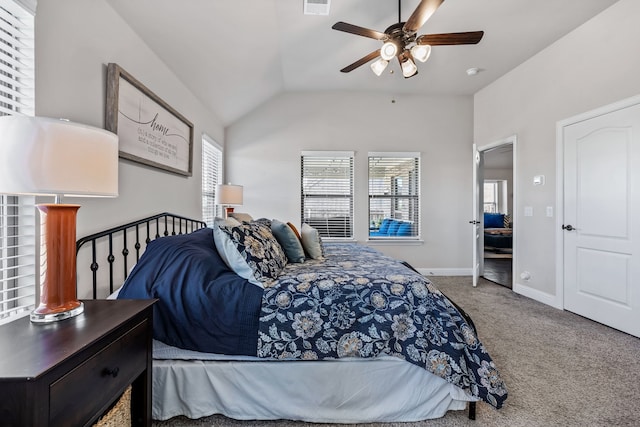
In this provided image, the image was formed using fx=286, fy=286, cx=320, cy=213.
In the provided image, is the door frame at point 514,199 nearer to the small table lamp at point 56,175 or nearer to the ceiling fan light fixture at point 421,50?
the ceiling fan light fixture at point 421,50

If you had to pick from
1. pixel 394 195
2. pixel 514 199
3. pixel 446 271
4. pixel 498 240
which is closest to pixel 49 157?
pixel 394 195

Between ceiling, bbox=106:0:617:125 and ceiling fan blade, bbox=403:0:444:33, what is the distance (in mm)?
613

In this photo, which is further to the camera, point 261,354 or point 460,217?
point 460,217

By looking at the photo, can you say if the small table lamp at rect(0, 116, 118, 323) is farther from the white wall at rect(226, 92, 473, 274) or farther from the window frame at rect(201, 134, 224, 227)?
the white wall at rect(226, 92, 473, 274)

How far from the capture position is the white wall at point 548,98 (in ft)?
8.59

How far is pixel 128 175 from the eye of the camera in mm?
2027

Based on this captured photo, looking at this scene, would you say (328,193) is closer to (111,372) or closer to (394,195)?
(394,195)

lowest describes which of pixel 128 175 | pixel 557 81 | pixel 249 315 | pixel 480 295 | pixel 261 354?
pixel 480 295

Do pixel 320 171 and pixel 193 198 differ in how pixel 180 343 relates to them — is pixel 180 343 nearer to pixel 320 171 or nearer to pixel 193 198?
pixel 193 198

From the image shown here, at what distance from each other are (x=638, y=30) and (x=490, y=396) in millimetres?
3318

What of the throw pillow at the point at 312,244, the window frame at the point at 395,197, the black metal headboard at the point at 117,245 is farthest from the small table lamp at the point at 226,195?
the window frame at the point at 395,197

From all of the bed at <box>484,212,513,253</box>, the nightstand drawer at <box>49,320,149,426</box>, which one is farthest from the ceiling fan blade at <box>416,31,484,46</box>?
the bed at <box>484,212,513,253</box>

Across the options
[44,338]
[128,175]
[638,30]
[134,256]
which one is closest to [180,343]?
[44,338]

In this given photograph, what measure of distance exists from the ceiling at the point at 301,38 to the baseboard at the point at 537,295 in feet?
9.41
